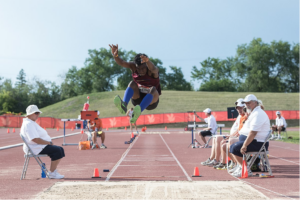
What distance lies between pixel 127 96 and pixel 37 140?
8.44 ft

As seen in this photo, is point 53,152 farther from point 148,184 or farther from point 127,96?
point 127,96

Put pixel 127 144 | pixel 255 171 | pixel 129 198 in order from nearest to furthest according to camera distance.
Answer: pixel 129 198 → pixel 255 171 → pixel 127 144

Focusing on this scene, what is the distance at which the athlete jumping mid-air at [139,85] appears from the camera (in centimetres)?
550

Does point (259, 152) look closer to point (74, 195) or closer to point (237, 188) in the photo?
point (237, 188)

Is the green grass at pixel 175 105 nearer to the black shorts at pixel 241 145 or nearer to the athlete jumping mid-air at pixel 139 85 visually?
the black shorts at pixel 241 145

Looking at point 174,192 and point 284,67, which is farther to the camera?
point 284,67

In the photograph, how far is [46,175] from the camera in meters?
7.12

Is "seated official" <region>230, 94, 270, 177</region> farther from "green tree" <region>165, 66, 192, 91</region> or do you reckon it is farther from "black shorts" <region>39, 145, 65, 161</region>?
"green tree" <region>165, 66, 192, 91</region>

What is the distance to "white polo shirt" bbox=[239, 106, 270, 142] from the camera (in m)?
6.93

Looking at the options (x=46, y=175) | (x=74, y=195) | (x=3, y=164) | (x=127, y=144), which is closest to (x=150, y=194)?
(x=74, y=195)

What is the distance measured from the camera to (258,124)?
273 inches

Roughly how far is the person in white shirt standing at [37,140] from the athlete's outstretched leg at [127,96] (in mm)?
2401

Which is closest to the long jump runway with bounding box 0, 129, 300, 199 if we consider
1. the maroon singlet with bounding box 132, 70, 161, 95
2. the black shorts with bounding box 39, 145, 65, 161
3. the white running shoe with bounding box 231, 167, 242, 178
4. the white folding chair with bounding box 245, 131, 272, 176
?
the white running shoe with bounding box 231, 167, 242, 178

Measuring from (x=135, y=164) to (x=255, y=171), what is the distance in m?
3.27
